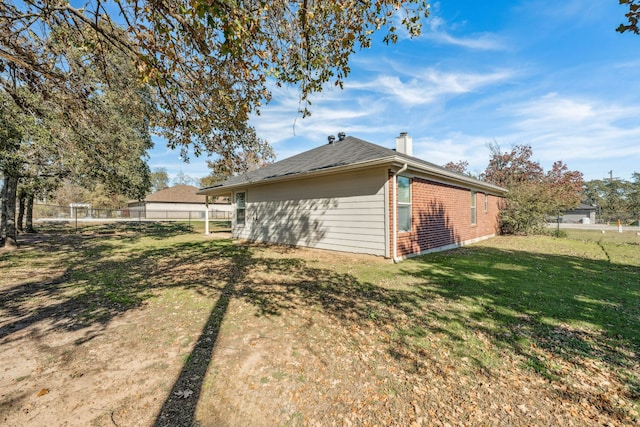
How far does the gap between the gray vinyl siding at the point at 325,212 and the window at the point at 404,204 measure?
0.63m

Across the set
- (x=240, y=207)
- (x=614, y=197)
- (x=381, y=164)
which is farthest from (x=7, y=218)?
(x=614, y=197)

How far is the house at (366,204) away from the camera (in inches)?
319

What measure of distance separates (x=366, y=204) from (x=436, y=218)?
3166 mm

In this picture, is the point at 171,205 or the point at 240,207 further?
the point at 171,205

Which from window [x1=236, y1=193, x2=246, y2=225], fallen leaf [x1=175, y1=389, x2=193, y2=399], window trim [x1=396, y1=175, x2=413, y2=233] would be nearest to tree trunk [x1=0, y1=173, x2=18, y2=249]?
window [x1=236, y1=193, x2=246, y2=225]

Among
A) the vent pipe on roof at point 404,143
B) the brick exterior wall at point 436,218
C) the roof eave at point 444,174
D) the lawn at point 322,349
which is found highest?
the vent pipe on roof at point 404,143

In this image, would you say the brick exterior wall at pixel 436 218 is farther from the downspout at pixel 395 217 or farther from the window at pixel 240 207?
the window at pixel 240 207

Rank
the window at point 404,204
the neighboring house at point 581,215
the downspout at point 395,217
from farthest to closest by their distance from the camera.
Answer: the neighboring house at point 581,215 → the window at point 404,204 → the downspout at point 395,217

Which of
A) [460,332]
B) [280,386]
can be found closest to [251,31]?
[280,386]

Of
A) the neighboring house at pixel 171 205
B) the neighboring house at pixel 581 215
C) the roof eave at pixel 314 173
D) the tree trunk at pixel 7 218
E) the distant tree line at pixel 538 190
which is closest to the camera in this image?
the roof eave at pixel 314 173

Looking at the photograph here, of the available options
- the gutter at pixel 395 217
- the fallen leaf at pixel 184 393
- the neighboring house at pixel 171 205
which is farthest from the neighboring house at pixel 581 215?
the neighboring house at pixel 171 205

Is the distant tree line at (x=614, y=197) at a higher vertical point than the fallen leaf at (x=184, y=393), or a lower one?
higher

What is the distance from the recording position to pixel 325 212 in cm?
979

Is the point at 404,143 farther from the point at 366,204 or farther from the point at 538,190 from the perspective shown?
the point at 538,190
